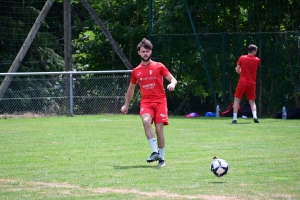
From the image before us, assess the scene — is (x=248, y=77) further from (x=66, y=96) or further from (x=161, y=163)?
(x=161, y=163)

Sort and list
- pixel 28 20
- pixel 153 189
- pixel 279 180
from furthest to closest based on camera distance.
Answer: pixel 28 20 < pixel 279 180 < pixel 153 189

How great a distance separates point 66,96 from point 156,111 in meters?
12.7

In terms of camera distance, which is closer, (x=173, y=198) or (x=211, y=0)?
(x=173, y=198)

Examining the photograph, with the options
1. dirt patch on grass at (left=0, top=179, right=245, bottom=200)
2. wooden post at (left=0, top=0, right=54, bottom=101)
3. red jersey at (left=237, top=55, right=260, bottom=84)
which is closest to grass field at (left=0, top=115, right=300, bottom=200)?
dirt patch on grass at (left=0, top=179, right=245, bottom=200)

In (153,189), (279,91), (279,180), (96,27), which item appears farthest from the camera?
(96,27)

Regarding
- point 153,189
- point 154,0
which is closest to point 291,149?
point 153,189

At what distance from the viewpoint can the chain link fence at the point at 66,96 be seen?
73.6ft

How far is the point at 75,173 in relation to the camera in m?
9.37

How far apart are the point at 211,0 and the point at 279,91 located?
4.09 m

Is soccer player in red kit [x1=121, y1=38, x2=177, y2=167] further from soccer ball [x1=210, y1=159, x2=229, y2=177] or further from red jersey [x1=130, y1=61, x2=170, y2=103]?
soccer ball [x1=210, y1=159, x2=229, y2=177]

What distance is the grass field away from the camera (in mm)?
7766

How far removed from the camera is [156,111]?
10477 millimetres

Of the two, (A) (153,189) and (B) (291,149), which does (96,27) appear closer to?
(B) (291,149)

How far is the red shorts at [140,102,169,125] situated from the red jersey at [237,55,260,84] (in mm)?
9139
